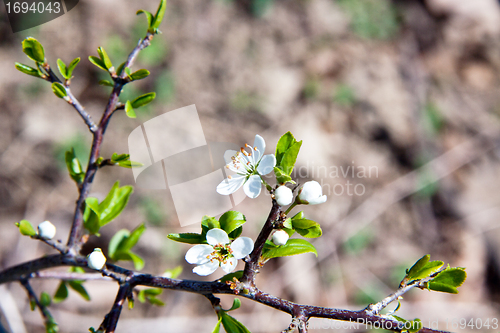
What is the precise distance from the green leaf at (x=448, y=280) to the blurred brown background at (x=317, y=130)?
2.45m

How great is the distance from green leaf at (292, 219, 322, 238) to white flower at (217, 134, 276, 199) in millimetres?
168

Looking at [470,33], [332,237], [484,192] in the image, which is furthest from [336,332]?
[470,33]

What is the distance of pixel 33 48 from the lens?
1.24m

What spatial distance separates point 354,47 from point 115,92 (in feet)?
12.6

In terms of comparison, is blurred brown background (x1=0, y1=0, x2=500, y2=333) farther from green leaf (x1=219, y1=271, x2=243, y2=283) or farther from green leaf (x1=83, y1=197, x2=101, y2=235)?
green leaf (x1=219, y1=271, x2=243, y2=283)

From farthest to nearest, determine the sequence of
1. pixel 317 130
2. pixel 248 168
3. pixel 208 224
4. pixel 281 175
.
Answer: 1. pixel 317 130
2. pixel 248 168
3. pixel 208 224
4. pixel 281 175

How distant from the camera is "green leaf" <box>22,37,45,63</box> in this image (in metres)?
1.21

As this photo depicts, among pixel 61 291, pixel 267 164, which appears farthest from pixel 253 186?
pixel 61 291

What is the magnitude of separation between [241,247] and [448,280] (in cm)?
77

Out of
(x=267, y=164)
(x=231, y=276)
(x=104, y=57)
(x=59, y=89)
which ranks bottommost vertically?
(x=231, y=276)

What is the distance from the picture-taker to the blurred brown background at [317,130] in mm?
3590

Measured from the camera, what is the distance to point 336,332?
12.4ft

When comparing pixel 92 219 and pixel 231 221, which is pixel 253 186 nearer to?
pixel 231 221

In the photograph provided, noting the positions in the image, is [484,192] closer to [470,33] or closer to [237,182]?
[470,33]
